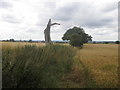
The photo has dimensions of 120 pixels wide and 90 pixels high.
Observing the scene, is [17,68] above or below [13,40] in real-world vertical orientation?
below

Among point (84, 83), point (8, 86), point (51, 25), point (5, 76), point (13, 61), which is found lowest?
point (84, 83)

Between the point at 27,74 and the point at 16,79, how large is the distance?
0.32 metres

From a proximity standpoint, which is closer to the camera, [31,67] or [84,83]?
[31,67]

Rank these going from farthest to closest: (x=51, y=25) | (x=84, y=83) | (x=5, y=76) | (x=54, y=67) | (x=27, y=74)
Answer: (x=51, y=25)
(x=54, y=67)
(x=84, y=83)
(x=27, y=74)
(x=5, y=76)

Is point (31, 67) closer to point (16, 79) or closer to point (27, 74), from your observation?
point (27, 74)

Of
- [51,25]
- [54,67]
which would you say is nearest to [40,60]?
[54,67]

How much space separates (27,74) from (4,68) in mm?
656

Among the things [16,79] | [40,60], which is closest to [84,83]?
[40,60]

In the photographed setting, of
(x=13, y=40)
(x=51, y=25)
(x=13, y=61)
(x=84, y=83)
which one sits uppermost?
(x=51, y=25)

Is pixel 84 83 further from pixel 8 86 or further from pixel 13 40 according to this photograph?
pixel 13 40

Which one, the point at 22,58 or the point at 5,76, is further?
the point at 22,58

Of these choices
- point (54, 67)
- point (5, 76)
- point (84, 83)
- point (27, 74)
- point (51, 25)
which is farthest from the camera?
point (51, 25)

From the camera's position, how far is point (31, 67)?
4.86 metres

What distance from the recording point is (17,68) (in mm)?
4527
